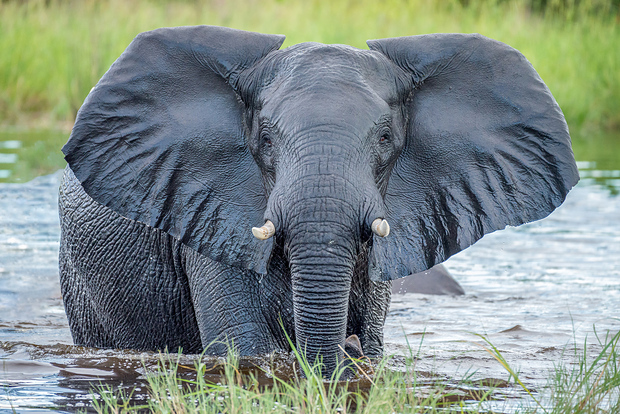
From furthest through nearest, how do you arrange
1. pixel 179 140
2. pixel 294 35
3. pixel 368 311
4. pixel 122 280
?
pixel 294 35
pixel 122 280
pixel 368 311
pixel 179 140

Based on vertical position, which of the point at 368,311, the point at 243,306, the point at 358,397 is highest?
the point at 358,397

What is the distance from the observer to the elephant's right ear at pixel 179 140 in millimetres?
4395

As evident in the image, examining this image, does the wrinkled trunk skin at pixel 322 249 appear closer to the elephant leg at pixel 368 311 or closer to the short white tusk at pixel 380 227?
the short white tusk at pixel 380 227

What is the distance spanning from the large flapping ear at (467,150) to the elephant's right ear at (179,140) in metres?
0.65

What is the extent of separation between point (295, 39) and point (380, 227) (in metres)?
13.5

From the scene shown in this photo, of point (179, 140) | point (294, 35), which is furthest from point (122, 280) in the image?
point (294, 35)

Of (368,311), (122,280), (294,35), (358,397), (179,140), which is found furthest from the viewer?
(294,35)

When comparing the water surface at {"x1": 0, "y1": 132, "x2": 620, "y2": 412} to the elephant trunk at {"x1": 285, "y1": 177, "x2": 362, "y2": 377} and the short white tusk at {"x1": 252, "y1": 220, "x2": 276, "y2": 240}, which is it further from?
the short white tusk at {"x1": 252, "y1": 220, "x2": 276, "y2": 240}

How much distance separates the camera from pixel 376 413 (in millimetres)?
3514

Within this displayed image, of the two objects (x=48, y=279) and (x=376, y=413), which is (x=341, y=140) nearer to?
(x=376, y=413)

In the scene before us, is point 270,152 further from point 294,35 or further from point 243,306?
point 294,35

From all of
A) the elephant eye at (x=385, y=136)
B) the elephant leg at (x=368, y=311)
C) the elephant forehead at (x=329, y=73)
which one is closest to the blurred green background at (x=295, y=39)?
the elephant leg at (x=368, y=311)

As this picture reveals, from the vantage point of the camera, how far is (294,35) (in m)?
17.1

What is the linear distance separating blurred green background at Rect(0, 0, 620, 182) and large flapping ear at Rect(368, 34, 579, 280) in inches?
369
